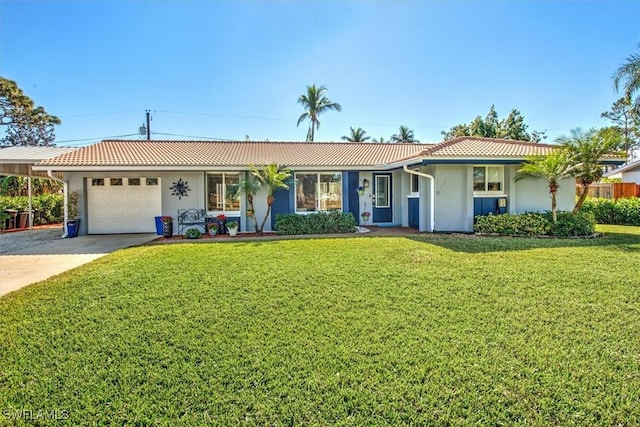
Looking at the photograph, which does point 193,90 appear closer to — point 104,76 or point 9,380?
point 104,76

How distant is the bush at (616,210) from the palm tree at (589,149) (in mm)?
4286

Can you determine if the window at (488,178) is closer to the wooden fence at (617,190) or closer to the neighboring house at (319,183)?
the neighboring house at (319,183)

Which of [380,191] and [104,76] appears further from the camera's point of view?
[104,76]

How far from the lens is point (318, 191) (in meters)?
14.7

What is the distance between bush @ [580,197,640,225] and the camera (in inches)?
608

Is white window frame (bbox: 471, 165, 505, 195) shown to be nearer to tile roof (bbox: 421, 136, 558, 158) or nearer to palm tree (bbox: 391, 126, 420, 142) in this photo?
tile roof (bbox: 421, 136, 558, 158)

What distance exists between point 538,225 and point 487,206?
1892mm

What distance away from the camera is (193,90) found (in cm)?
2109

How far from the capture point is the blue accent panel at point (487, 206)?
1290cm

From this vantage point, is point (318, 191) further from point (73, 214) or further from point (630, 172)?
point (630, 172)

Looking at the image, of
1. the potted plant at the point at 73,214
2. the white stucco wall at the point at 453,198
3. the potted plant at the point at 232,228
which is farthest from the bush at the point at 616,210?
the potted plant at the point at 73,214

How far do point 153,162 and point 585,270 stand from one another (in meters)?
13.3

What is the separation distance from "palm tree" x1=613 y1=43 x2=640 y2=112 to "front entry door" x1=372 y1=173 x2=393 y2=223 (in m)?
11.8

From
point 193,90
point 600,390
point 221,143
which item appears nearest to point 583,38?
point 600,390
